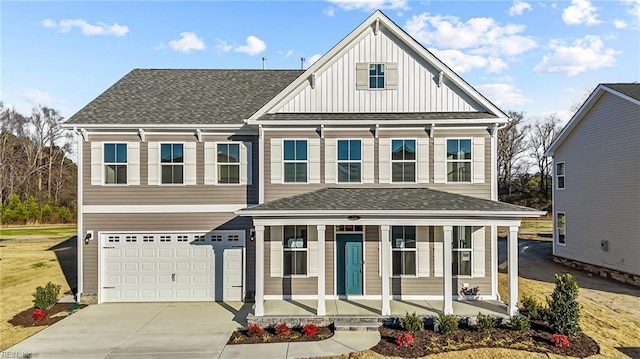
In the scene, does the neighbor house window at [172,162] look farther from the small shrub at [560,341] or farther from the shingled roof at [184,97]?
the small shrub at [560,341]

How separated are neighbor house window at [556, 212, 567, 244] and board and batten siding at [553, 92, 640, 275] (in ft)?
0.87

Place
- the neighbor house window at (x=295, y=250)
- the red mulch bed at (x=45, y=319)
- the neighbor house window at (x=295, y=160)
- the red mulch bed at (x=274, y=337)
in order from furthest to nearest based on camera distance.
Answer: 1. the neighbor house window at (x=295, y=160)
2. the neighbor house window at (x=295, y=250)
3. the red mulch bed at (x=45, y=319)
4. the red mulch bed at (x=274, y=337)

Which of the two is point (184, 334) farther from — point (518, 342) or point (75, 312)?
point (518, 342)

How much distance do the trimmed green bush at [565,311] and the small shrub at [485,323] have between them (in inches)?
59.1

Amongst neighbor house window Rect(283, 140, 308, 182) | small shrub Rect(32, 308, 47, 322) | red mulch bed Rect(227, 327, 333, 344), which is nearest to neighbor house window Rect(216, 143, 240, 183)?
neighbor house window Rect(283, 140, 308, 182)

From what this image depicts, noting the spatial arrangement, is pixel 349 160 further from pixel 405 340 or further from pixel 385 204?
pixel 405 340

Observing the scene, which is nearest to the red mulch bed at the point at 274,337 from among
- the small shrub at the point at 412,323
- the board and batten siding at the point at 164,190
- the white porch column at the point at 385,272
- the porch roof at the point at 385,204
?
the white porch column at the point at 385,272

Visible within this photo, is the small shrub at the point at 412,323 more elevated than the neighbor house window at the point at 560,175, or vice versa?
the neighbor house window at the point at 560,175

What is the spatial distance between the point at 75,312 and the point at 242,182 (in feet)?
21.8

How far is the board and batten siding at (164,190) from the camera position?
1333 cm

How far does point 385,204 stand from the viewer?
455 inches

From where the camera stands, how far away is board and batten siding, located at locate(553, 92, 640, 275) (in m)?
16.1

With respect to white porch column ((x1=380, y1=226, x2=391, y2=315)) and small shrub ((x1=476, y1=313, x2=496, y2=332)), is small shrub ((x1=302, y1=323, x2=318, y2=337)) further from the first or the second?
small shrub ((x1=476, y1=313, x2=496, y2=332))

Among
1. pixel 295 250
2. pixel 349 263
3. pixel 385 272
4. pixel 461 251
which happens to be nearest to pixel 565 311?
pixel 461 251
